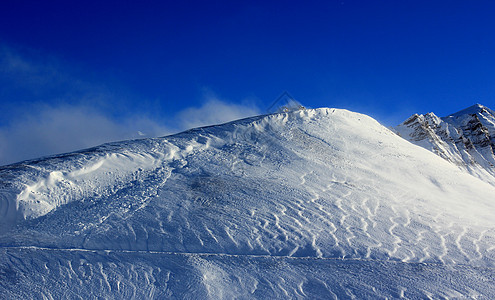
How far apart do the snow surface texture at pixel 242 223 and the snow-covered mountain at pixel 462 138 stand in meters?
31.2

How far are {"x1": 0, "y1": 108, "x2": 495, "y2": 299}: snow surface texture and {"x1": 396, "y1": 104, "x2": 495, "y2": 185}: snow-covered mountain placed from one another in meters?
31.2

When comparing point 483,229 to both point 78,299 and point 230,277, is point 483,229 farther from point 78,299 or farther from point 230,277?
point 78,299

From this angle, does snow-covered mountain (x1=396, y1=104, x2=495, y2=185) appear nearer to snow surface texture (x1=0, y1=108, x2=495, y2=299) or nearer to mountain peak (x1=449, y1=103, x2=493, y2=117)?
mountain peak (x1=449, y1=103, x2=493, y2=117)

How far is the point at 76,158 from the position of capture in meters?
12.5

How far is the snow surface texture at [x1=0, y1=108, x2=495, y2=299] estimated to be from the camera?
24.8 ft

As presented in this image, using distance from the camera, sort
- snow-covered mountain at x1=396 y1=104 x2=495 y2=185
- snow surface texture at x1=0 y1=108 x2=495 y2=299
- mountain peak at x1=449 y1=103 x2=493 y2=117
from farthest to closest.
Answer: mountain peak at x1=449 y1=103 x2=493 y2=117 < snow-covered mountain at x1=396 y1=104 x2=495 y2=185 < snow surface texture at x1=0 y1=108 x2=495 y2=299

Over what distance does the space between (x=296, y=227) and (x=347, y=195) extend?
8.24 ft

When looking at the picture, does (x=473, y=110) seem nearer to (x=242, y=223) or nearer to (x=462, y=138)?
(x=462, y=138)

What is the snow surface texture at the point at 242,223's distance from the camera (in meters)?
7.55

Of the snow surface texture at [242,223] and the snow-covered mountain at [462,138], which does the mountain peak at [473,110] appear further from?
the snow surface texture at [242,223]

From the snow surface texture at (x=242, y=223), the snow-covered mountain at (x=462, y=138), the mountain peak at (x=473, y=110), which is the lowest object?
the snow surface texture at (x=242, y=223)

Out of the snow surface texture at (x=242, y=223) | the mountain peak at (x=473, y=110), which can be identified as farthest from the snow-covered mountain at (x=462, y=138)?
the snow surface texture at (x=242, y=223)

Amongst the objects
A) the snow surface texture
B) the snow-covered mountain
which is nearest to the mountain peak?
the snow-covered mountain

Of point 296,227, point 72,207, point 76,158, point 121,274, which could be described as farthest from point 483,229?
point 76,158
